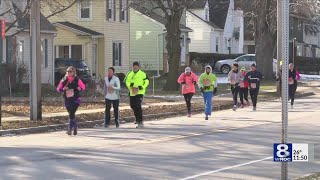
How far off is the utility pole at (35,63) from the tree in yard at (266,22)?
76.1ft

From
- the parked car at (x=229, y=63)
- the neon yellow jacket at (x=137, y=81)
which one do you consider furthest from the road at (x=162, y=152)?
the parked car at (x=229, y=63)

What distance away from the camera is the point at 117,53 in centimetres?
4500

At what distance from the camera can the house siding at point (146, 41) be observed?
172ft

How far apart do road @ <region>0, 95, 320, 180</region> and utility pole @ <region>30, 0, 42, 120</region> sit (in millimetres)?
2399

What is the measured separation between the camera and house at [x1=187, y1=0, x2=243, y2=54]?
208 feet

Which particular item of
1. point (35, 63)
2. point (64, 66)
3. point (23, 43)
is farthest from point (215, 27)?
point (35, 63)

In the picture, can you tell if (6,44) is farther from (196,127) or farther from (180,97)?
(196,127)

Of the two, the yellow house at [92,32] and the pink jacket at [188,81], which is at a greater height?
the yellow house at [92,32]

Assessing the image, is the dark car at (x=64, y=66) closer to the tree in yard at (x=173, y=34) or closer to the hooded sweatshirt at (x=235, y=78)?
the tree in yard at (x=173, y=34)

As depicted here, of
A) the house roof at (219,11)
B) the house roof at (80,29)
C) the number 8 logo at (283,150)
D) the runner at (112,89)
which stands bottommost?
the number 8 logo at (283,150)

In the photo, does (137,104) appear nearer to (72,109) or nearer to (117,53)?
(72,109)

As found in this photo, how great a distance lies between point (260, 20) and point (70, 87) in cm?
2783

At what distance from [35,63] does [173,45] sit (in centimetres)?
1617

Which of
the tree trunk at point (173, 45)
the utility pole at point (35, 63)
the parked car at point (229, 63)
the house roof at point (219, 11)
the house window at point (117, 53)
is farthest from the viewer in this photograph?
the house roof at point (219, 11)
